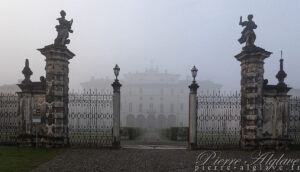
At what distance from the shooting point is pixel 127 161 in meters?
12.8

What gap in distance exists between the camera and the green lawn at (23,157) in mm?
11148

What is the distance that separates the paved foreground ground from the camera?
11268 millimetres

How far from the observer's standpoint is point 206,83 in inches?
3927

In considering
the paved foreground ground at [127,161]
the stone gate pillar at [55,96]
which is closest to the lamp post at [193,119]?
the paved foreground ground at [127,161]

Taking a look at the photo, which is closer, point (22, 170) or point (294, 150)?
point (22, 170)

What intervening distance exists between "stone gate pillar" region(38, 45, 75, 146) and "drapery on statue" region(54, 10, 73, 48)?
0.49 m

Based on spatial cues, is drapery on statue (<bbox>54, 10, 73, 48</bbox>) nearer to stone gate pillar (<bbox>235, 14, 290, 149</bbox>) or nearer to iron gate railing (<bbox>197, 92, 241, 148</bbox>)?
iron gate railing (<bbox>197, 92, 241, 148</bbox>)

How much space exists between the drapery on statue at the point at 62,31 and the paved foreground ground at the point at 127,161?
244 inches

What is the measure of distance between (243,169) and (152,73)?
97.4m

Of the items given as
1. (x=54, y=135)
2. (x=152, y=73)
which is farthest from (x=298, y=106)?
(x=152, y=73)

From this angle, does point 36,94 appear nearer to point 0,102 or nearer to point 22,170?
point 0,102

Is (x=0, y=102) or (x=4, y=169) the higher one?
(x=0, y=102)

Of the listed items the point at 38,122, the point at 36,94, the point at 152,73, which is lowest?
the point at 38,122

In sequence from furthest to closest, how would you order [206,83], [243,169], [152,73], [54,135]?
[152,73] < [206,83] < [54,135] < [243,169]
